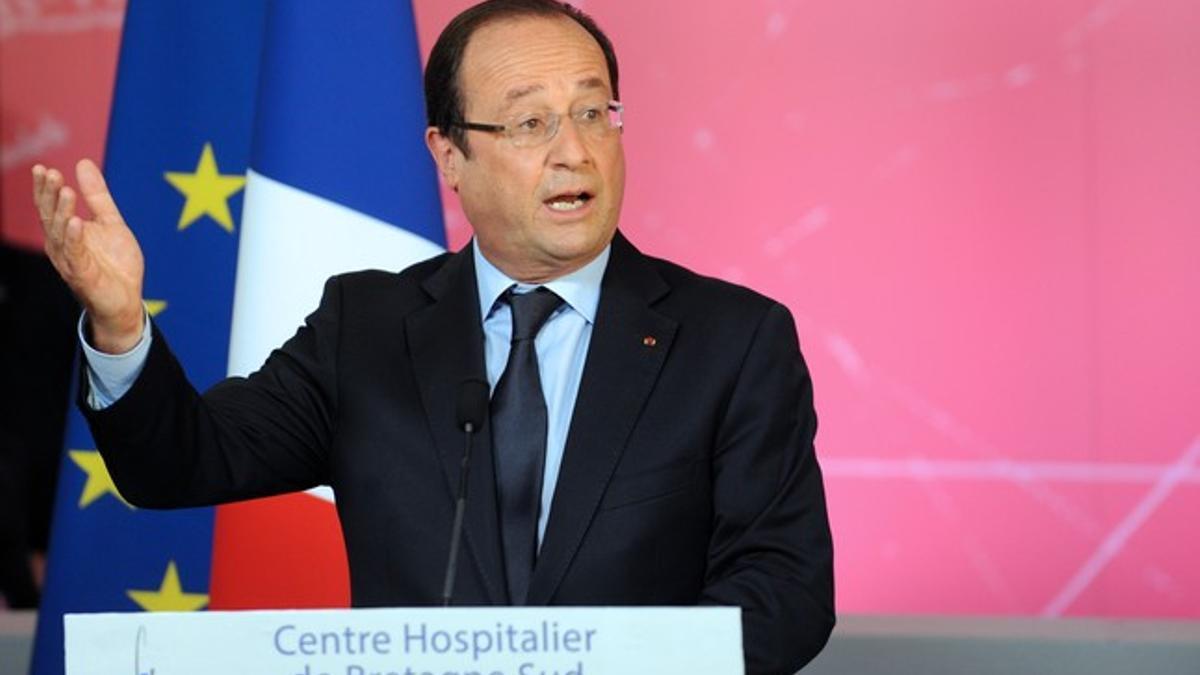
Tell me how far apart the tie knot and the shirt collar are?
12 millimetres

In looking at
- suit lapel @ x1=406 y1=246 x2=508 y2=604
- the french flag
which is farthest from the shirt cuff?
the french flag

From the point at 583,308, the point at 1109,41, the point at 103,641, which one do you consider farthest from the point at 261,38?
the point at 103,641

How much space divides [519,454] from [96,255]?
1.76 feet

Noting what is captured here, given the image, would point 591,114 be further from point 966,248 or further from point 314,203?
point 966,248

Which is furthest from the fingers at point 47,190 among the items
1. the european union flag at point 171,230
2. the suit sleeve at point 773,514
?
the european union flag at point 171,230

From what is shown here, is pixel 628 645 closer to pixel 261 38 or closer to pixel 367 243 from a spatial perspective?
pixel 367 243

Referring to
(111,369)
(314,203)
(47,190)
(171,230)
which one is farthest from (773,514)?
(171,230)

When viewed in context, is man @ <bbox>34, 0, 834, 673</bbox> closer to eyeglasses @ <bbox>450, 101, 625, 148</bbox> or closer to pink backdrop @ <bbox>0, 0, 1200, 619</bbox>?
Result: eyeglasses @ <bbox>450, 101, 625, 148</bbox>

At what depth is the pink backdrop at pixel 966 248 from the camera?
152 inches

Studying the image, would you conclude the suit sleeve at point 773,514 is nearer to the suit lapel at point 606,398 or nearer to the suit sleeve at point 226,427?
the suit lapel at point 606,398

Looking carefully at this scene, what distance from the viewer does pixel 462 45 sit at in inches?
95.6

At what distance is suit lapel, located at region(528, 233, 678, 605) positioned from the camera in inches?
88.7

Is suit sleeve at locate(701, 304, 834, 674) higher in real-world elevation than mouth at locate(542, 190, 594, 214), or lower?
lower

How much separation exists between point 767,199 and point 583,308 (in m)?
1.66
